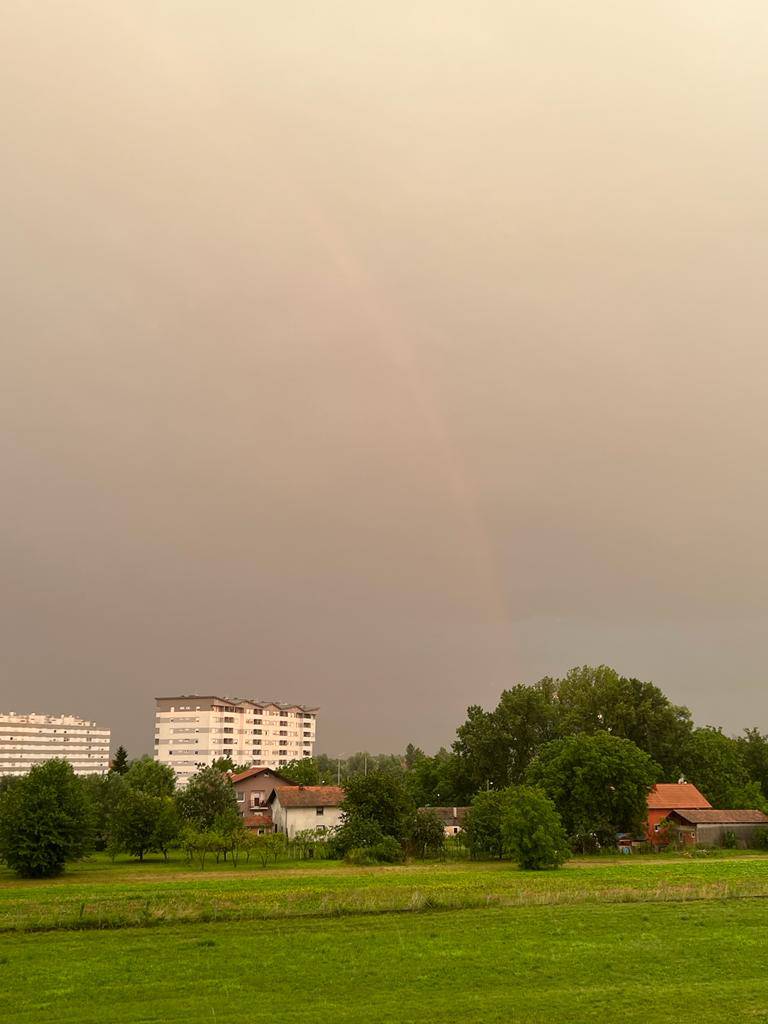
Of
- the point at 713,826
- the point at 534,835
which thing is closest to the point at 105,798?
the point at 534,835

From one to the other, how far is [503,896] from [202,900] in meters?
11.9

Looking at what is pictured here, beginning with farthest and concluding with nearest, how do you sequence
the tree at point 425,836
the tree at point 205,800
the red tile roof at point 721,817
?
the tree at point 205,800 → the red tile roof at point 721,817 → the tree at point 425,836

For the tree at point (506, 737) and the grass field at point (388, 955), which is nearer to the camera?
the grass field at point (388, 955)

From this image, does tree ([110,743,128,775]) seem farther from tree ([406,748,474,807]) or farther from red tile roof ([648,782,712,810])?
red tile roof ([648,782,712,810])

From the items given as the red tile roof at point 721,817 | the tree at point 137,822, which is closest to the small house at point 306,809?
the tree at point 137,822

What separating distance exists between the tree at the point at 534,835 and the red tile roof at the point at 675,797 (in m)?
28.0

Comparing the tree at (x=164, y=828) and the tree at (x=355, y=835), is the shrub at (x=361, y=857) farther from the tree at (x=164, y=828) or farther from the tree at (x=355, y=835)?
the tree at (x=164, y=828)

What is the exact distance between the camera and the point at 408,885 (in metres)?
41.1

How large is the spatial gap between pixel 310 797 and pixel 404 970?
61644 millimetres

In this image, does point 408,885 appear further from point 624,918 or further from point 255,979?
point 255,979

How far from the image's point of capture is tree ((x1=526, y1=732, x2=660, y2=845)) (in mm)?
68812

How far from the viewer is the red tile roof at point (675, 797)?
7844 cm

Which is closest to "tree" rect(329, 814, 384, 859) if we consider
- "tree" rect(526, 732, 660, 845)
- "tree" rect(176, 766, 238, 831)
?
"tree" rect(176, 766, 238, 831)

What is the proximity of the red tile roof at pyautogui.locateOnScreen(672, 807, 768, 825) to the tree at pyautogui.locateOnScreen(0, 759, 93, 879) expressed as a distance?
45.9m
